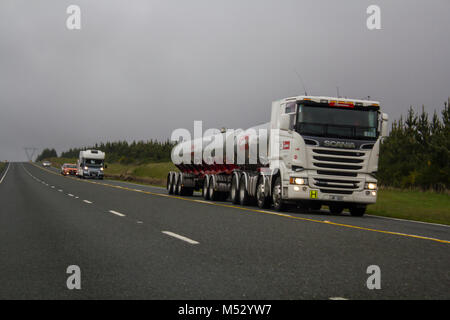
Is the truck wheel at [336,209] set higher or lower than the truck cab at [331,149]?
lower

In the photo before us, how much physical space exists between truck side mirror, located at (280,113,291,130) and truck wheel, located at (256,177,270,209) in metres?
2.68

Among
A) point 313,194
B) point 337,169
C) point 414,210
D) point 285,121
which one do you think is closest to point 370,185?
point 337,169

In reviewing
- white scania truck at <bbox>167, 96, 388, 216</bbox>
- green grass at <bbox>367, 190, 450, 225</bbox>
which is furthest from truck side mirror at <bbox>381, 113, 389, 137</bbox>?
green grass at <bbox>367, 190, 450, 225</bbox>

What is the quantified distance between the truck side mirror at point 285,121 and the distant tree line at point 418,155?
24141 millimetres

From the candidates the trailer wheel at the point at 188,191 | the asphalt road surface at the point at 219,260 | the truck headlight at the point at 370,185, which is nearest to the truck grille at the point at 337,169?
the truck headlight at the point at 370,185

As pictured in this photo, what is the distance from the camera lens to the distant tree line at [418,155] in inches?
1502

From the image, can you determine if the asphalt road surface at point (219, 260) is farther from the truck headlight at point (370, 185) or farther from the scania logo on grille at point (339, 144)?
the truck headlight at point (370, 185)

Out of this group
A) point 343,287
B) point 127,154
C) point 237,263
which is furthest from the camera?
point 127,154

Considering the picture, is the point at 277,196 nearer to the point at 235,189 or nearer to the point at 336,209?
the point at 336,209

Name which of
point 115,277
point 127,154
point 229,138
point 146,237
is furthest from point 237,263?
point 127,154

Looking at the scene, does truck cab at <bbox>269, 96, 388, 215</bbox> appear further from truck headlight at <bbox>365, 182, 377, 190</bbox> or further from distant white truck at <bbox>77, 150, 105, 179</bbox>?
→ distant white truck at <bbox>77, 150, 105, 179</bbox>

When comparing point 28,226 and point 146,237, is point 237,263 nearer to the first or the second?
point 146,237

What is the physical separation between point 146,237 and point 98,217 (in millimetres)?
4684
